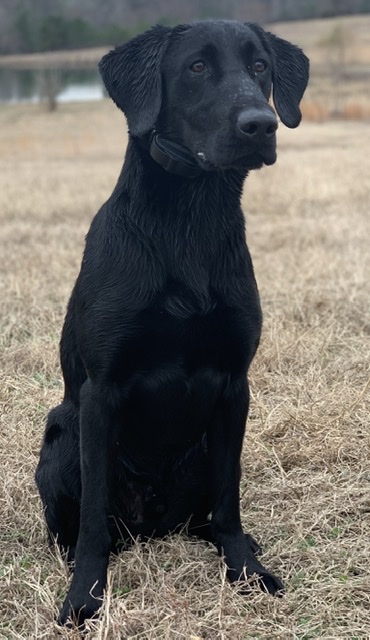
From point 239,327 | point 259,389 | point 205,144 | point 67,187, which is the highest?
point 205,144

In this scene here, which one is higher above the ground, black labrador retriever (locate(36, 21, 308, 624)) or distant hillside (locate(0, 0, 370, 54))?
black labrador retriever (locate(36, 21, 308, 624))

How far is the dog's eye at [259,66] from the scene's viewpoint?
2.37m

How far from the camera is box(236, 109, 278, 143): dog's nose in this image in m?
2.06

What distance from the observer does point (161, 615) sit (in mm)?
2244

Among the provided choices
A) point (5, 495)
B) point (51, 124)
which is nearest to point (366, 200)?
point (5, 495)

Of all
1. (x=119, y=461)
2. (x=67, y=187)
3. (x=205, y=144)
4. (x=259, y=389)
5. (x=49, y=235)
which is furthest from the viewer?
(x=67, y=187)

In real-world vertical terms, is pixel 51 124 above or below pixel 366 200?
below

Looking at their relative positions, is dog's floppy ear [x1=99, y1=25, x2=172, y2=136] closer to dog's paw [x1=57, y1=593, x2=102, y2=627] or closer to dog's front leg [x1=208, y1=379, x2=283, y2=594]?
dog's front leg [x1=208, y1=379, x2=283, y2=594]

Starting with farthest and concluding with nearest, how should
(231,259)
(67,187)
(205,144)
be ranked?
(67,187) < (231,259) < (205,144)

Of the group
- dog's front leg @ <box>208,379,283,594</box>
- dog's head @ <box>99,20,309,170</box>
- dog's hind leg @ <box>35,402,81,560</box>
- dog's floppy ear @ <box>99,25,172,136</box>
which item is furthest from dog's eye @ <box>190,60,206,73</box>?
dog's hind leg @ <box>35,402,81,560</box>

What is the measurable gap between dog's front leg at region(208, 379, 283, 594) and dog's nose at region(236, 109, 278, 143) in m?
0.75

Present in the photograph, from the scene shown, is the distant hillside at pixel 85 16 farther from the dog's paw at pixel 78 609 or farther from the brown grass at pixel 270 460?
the dog's paw at pixel 78 609

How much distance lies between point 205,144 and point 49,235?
6535 mm

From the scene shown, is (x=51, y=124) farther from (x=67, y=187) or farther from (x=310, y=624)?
(x=310, y=624)
